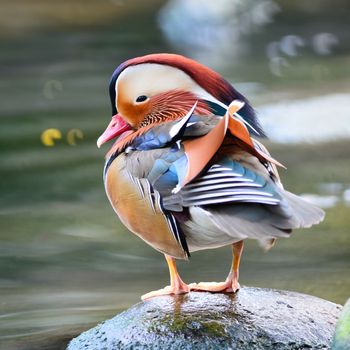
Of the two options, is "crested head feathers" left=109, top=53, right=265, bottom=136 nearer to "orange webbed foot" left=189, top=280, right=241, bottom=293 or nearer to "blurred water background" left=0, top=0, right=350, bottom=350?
"orange webbed foot" left=189, top=280, right=241, bottom=293

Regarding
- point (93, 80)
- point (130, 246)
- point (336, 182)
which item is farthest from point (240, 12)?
point (130, 246)

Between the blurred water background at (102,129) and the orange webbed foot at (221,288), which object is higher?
the blurred water background at (102,129)

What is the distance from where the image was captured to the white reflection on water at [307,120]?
8.16 m

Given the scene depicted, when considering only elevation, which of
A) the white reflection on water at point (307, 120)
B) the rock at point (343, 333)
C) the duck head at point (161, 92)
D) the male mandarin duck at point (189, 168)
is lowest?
the rock at point (343, 333)

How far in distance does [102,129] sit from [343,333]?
4.77 metres

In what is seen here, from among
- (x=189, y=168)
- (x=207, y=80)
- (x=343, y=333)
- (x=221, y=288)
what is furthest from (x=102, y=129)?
(x=343, y=333)

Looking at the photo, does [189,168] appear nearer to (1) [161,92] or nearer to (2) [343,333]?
(1) [161,92]

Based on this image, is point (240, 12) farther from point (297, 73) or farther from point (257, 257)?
point (257, 257)

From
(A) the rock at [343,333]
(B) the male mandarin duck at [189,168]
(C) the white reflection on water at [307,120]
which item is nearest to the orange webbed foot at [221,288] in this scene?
(B) the male mandarin duck at [189,168]

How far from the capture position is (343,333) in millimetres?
3744

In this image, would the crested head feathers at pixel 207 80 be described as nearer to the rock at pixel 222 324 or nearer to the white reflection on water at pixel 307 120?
the rock at pixel 222 324

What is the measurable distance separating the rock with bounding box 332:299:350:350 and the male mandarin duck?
0.39m

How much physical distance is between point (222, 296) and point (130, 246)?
2242 mm

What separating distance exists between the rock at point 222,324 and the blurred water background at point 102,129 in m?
0.72
